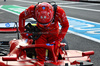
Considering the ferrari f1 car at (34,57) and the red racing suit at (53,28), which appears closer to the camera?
the ferrari f1 car at (34,57)

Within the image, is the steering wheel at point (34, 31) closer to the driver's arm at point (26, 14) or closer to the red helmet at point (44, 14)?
the red helmet at point (44, 14)

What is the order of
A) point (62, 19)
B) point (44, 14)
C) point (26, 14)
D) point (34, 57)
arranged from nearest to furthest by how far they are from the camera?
point (44, 14) < point (34, 57) < point (62, 19) < point (26, 14)

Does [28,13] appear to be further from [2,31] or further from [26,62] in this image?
[2,31]

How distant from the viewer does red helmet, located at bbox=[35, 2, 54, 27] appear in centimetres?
612

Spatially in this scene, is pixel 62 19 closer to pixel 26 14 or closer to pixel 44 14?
pixel 44 14

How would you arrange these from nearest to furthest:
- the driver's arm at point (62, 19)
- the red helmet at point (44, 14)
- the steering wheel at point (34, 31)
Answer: the red helmet at point (44, 14)
the steering wheel at point (34, 31)
the driver's arm at point (62, 19)

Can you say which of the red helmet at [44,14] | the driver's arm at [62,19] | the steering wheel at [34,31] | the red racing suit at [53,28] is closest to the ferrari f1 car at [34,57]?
the steering wheel at [34,31]

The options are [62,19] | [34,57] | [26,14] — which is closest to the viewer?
[34,57]

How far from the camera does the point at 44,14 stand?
6.12 meters

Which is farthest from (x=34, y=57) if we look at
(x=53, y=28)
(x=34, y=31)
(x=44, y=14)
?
(x=44, y=14)

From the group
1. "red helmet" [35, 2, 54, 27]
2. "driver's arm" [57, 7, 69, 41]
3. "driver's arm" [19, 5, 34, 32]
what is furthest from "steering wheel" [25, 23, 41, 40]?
"driver's arm" [57, 7, 69, 41]

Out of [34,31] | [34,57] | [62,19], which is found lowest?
[34,57]

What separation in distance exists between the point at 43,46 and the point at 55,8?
0.88 metres

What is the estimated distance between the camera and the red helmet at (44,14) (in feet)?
20.1
